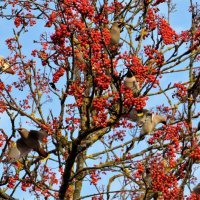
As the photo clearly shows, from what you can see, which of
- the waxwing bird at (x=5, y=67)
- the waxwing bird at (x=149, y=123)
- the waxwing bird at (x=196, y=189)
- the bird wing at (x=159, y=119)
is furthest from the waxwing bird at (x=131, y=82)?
the waxwing bird at (x=5, y=67)

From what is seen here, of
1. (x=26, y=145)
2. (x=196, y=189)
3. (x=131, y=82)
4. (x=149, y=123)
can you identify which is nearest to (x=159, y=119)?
(x=149, y=123)

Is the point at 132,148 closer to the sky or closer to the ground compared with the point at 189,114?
closer to the ground

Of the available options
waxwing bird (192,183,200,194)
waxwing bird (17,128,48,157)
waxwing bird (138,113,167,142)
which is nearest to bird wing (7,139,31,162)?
waxwing bird (17,128,48,157)

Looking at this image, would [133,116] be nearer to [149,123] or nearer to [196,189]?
[149,123]

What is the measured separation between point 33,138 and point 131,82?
2802mm

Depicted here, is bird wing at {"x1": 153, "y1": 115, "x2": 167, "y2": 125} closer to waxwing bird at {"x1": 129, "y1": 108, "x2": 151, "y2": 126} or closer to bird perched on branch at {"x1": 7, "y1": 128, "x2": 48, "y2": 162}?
waxwing bird at {"x1": 129, "y1": 108, "x2": 151, "y2": 126}

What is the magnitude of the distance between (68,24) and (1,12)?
4.43 metres

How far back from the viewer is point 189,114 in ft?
39.5

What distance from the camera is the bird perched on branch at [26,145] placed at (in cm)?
1135

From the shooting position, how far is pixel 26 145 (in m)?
11.7

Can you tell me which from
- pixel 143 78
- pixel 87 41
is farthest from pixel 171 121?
pixel 87 41

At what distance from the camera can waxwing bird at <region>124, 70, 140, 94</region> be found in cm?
975

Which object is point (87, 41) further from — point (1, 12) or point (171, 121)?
point (1, 12)

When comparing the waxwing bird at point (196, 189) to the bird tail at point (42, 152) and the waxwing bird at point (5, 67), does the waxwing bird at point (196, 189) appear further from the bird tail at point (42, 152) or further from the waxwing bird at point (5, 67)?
the waxwing bird at point (5, 67)
